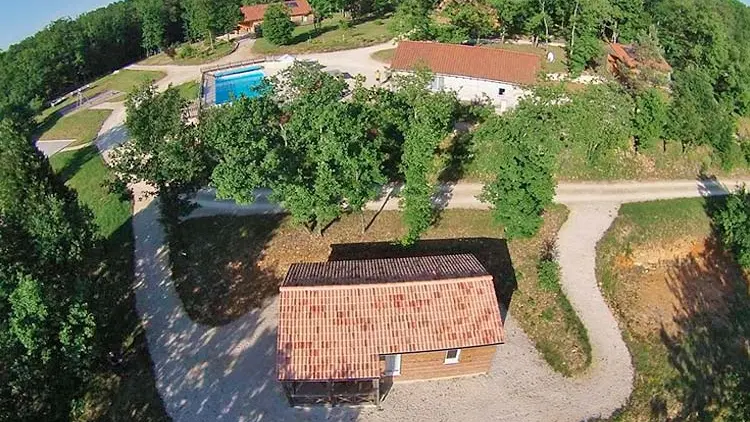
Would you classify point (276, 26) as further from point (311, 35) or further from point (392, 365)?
point (392, 365)

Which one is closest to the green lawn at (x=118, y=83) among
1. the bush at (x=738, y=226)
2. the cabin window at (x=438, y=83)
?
the cabin window at (x=438, y=83)

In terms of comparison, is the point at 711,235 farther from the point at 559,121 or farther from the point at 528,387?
the point at 528,387

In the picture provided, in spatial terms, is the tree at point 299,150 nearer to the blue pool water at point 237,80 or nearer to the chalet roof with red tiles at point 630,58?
the blue pool water at point 237,80

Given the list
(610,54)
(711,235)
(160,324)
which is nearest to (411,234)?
(160,324)

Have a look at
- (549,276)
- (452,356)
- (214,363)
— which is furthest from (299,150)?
(549,276)

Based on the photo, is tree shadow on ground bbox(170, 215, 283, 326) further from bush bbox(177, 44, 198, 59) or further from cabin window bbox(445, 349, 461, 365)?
bush bbox(177, 44, 198, 59)

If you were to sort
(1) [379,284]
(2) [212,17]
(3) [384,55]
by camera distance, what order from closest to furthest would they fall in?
(1) [379,284] → (3) [384,55] → (2) [212,17]

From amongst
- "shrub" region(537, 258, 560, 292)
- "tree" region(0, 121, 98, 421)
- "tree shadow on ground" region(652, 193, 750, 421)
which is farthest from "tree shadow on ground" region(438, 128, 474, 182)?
"tree" region(0, 121, 98, 421)
